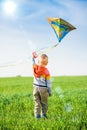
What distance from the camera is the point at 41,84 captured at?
26.7ft

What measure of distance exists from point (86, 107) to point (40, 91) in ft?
6.99

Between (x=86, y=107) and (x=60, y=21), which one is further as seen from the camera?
(x=86, y=107)

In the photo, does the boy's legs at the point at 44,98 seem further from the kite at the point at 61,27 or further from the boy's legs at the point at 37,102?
the kite at the point at 61,27

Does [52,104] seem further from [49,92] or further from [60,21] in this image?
[60,21]

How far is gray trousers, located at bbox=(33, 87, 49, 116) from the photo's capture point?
26.9ft

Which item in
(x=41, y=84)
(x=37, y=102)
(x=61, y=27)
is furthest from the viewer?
(x=37, y=102)

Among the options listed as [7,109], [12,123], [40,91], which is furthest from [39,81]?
[7,109]

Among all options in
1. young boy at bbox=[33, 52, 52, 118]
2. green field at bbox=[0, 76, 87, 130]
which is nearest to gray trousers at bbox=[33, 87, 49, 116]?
young boy at bbox=[33, 52, 52, 118]

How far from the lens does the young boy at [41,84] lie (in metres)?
8.02

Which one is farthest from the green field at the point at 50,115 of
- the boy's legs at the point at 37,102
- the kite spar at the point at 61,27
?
the kite spar at the point at 61,27

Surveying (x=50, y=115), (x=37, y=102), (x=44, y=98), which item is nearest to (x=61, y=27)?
(x=44, y=98)

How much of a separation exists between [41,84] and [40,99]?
42 cm

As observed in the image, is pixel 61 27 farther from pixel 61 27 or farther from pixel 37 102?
pixel 37 102

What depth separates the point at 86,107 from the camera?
32.2 feet
